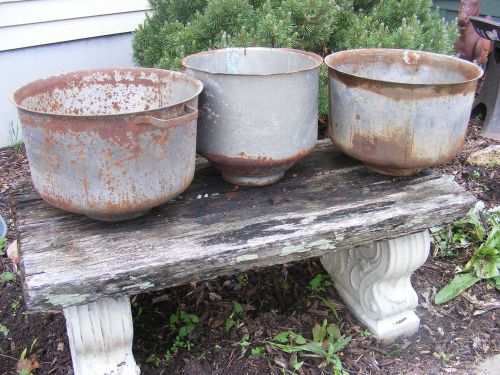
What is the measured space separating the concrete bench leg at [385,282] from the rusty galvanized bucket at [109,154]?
2.51 feet

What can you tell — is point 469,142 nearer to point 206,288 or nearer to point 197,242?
point 206,288

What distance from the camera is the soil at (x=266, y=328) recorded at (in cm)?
180

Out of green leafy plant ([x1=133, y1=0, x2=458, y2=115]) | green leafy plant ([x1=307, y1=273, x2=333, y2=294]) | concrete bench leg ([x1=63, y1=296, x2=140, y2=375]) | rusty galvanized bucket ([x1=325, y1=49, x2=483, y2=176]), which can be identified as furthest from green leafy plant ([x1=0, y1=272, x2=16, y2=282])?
rusty galvanized bucket ([x1=325, y1=49, x2=483, y2=176])

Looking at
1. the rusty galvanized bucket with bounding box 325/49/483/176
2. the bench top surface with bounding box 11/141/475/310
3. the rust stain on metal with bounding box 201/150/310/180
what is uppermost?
the rusty galvanized bucket with bounding box 325/49/483/176

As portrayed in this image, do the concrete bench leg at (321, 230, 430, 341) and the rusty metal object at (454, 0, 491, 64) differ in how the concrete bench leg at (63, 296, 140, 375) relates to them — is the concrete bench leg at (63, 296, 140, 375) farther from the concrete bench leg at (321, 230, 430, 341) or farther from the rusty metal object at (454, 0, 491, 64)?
the rusty metal object at (454, 0, 491, 64)

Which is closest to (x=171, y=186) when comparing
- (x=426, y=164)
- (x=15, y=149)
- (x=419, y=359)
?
(x=426, y=164)

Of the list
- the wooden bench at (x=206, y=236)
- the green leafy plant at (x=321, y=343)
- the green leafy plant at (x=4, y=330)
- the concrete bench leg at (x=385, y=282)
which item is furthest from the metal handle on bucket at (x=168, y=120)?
the green leafy plant at (x=4, y=330)

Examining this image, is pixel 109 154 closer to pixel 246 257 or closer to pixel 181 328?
pixel 246 257

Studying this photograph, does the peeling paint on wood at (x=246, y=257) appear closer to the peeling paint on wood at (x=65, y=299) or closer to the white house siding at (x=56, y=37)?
the peeling paint on wood at (x=65, y=299)

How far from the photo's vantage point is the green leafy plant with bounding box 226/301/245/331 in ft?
6.43

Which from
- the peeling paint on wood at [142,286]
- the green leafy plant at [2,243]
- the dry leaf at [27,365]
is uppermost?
the peeling paint on wood at [142,286]

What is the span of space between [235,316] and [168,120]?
1.01 m

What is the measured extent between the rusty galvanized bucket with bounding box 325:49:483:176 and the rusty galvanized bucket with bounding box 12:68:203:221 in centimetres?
47

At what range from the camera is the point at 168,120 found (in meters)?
1.24
